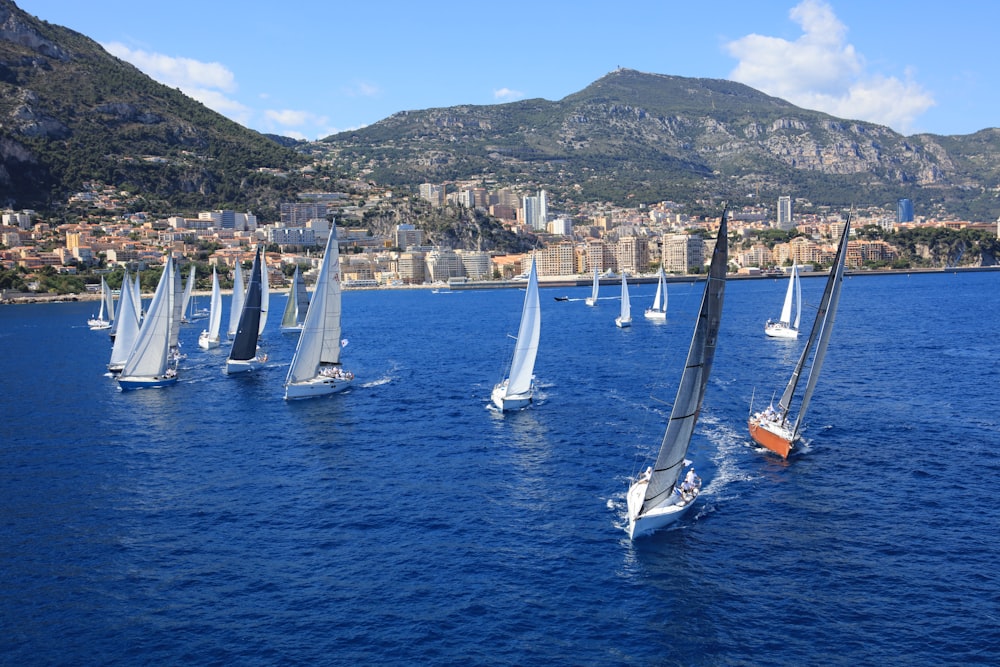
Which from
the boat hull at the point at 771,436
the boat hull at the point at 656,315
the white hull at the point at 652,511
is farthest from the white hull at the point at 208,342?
the white hull at the point at 652,511

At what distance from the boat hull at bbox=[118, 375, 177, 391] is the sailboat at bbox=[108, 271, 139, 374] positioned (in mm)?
5710

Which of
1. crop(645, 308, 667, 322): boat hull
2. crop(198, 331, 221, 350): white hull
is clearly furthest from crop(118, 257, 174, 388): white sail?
crop(645, 308, 667, 322): boat hull

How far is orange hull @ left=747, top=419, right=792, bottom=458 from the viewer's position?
28203mm

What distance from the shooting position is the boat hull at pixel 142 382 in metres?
44.2

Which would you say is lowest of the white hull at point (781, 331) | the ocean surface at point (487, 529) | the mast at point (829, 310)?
the ocean surface at point (487, 529)

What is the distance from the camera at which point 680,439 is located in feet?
72.6

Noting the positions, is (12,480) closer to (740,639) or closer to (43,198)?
(740,639)

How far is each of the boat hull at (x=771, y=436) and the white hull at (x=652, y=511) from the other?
6.01 meters

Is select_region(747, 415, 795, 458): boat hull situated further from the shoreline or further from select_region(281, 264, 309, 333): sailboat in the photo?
A: the shoreline

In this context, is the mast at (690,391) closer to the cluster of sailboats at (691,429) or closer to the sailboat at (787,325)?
the cluster of sailboats at (691,429)

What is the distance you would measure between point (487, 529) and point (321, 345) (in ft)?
68.6

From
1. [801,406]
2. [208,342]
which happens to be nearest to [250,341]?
[208,342]

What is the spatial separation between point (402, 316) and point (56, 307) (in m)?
54.2

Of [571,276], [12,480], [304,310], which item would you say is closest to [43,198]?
[571,276]
